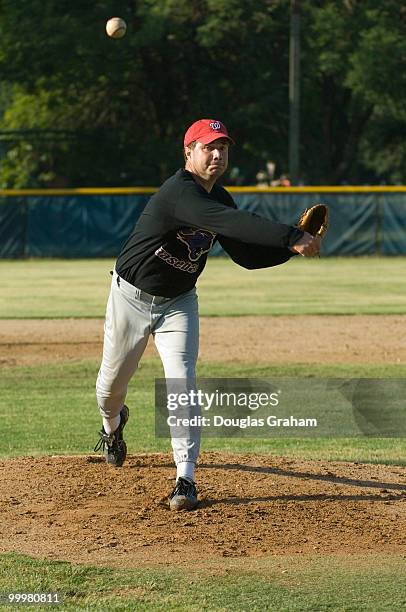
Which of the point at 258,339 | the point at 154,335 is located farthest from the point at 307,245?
the point at 258,339

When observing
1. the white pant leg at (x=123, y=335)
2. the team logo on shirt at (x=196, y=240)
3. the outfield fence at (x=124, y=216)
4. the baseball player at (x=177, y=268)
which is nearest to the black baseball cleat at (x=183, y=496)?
the baseball player at (x=177, y=268)

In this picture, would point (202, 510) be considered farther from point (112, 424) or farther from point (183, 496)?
point (112, 424)

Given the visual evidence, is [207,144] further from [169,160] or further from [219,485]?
[169,160]

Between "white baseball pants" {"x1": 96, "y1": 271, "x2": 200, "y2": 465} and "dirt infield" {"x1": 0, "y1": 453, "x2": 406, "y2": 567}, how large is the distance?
0.41 meters

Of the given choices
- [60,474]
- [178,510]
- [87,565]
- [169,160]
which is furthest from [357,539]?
[169,160]

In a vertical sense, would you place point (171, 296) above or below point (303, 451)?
above

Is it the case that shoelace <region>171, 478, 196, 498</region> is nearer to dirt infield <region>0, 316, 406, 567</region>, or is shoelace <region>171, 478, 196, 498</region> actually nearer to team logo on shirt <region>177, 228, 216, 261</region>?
dirt infield <region>0, 316, 406, 567</region>

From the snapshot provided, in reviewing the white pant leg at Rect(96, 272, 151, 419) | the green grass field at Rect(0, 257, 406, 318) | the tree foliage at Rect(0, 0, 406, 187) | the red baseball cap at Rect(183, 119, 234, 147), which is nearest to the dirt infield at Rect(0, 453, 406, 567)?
the white pant leg at Rect(96, 272, 151, 419)

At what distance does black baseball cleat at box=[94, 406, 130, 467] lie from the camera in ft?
22.5

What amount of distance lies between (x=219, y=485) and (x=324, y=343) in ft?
23.9

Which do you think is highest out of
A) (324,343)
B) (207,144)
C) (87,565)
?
(207,144)

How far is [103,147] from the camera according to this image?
38344mm

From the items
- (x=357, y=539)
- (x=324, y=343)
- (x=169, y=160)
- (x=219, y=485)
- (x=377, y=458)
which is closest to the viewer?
(x=357, y=539)

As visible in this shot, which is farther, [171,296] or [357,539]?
[171,296]
